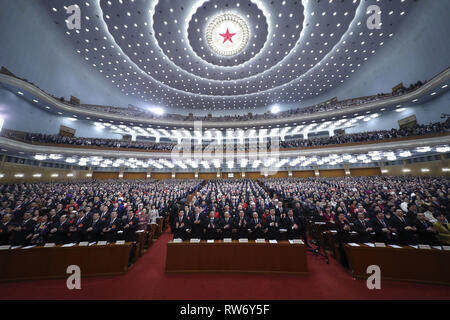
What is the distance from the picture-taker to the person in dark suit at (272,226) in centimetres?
432

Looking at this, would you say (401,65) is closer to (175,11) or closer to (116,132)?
(175,11)

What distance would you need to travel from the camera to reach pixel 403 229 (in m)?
3.74

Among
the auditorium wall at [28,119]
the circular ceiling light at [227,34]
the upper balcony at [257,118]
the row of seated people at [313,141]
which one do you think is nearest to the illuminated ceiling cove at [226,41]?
the circular ceiling light at [227,34]

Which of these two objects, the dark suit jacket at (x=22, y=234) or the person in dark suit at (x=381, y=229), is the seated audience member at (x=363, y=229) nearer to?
the person in dark suit at (x=381, y=229)

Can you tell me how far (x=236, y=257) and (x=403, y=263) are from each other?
344 cm

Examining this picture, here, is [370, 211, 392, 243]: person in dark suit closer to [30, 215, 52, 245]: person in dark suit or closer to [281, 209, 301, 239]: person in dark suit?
[281, 209, 301, 239]: person in dark suit

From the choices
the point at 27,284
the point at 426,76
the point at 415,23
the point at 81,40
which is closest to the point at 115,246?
the point at 27,284

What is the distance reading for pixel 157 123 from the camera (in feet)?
67.6

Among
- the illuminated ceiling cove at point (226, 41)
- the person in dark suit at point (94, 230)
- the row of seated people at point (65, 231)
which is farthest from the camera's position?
the illuminated ceiling cove at point (226, 41)

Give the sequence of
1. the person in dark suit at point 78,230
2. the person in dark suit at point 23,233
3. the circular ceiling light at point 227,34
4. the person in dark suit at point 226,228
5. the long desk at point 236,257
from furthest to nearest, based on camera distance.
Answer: the circular ceiling light at point 227,34 → the person in dark suit at point 226,228 → the person in dark suit at point 78,230 → the person in dark suit at point 23,233 → the long desk at point 236,257

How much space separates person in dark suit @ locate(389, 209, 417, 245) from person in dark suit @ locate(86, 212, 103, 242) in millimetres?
7783

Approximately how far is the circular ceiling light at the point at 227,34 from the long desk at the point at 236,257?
18.2m

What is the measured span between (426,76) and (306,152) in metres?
11.8

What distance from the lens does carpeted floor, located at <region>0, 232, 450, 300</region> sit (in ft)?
9.16
